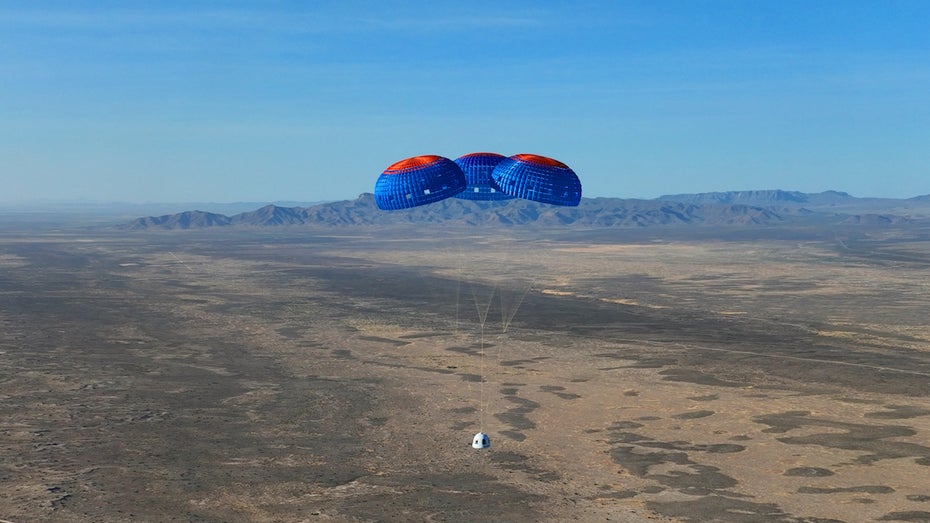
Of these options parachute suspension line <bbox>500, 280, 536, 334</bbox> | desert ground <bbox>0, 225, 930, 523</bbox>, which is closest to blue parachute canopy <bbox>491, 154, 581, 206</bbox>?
desert ground <bbox>0, 225, 930, 523</bbox>

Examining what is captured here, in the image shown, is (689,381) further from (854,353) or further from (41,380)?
(41,380)

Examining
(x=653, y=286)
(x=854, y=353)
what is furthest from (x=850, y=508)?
(x=653, y=286)

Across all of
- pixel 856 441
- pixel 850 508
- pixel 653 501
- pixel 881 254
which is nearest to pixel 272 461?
pixel 653 501

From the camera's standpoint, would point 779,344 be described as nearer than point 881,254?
Yes

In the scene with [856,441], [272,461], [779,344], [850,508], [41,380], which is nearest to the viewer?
[850,508]

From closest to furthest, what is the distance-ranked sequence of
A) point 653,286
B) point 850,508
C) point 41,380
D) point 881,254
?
point 850,508 → point 41,380 → point 653,286 → point 881,254

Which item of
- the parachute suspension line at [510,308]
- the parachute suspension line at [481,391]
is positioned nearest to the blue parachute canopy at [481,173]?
the parachute suspension line at [481,391]
